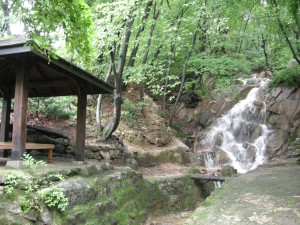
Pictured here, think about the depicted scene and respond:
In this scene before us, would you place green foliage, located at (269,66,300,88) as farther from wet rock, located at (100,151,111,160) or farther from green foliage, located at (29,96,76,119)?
green foliage, located at (29,96,76,119)

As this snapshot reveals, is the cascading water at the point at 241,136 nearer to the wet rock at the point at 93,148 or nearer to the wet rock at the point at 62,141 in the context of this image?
the wet rock at the point at 93,148

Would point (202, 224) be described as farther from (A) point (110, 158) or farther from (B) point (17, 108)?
(A) point (110, 158)

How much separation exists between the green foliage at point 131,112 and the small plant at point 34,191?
26.2ft

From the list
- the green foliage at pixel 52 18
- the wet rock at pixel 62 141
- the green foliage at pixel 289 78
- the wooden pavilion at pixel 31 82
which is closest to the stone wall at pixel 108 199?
the wooden pavilion at pixel 31 82

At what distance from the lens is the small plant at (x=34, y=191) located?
14.2ft

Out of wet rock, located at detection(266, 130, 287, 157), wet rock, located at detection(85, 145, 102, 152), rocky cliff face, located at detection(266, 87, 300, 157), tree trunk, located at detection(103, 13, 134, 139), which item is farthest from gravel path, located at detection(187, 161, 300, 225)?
rocky cliff face, located at detection(266, 87, 300, 157)

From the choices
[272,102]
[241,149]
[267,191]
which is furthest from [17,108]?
[272,102]

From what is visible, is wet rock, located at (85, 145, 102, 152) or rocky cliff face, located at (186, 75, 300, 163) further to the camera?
rocky cliff face, located at (186, 75, 300, 163)

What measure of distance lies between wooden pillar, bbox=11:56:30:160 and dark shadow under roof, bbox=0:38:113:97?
0.20 meters

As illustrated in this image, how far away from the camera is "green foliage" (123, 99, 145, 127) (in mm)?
12742

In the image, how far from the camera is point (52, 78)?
778 cm

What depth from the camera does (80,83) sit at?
308 inches

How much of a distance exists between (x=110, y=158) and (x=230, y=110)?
9601 millimetres

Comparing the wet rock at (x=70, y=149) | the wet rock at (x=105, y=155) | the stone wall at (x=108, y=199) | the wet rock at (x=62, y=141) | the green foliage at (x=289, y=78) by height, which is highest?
the green foliage at (x=289, y=78)
